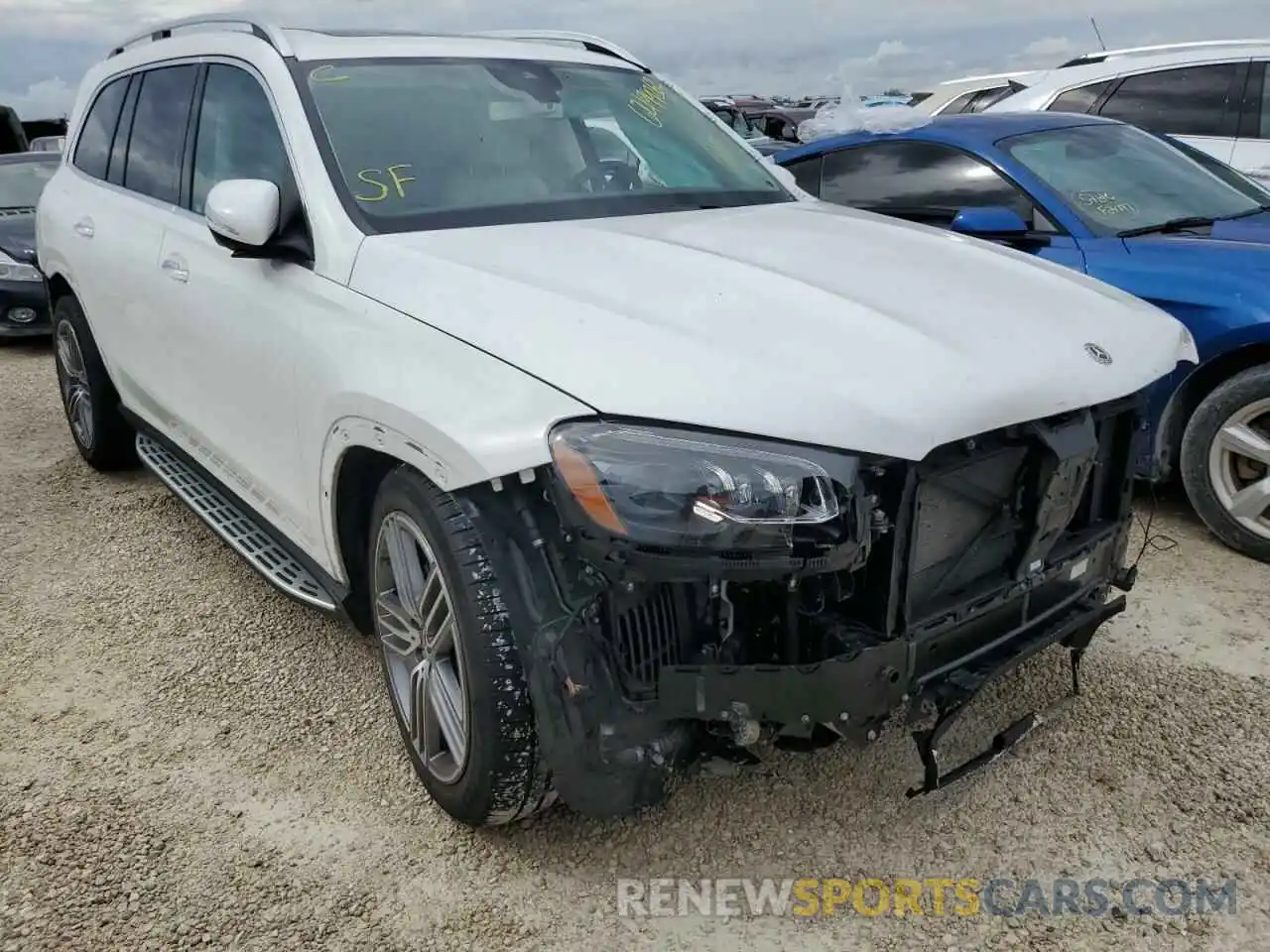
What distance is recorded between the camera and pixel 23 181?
9.62 m

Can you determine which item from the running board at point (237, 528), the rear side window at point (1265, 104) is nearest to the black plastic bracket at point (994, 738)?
the running board at point (237, 528)

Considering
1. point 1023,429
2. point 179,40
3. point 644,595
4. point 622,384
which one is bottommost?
point 644,595

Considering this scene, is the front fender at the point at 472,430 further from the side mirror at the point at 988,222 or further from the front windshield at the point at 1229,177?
→ the front windshield at the point at 1229,177

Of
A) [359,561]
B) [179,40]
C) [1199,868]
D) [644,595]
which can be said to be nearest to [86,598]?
[359,561]

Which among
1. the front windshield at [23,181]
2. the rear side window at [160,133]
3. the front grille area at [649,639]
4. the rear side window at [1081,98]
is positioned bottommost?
the front windshield at [23,181]

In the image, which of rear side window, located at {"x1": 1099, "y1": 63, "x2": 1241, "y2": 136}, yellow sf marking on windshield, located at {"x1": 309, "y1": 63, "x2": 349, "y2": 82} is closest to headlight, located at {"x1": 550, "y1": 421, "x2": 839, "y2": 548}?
yellow sf marking on windshield, located at {"x1": 309, "y1": 63, "x2": 349, "y2": 82}

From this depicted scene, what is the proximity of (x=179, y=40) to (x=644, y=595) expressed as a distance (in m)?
2.94

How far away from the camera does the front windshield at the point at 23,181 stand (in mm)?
9367

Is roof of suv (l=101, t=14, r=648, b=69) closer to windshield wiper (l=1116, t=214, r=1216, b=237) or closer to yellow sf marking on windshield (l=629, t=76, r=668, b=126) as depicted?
yellow sf marking on windshield (l=629, t=76, r=668, b=126)

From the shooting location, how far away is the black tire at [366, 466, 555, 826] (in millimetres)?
2150

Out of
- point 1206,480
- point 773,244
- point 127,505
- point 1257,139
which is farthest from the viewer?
point 1257,139

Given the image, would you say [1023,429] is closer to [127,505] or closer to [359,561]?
Result: [359,561]

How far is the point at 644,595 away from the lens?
81.1 inches

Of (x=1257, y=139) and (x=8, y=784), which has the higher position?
(x=1257, y=139)
